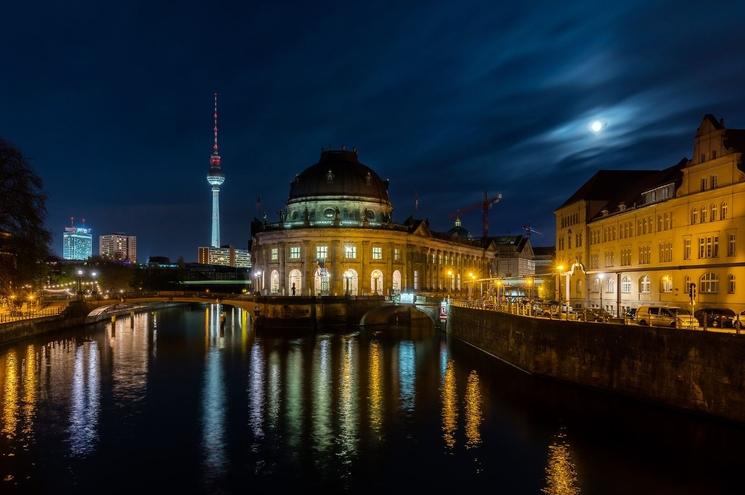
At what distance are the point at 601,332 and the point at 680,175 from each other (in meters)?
30.6

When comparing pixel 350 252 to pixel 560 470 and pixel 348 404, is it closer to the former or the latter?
pixel 348 404

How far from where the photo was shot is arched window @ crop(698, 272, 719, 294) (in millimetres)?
55328

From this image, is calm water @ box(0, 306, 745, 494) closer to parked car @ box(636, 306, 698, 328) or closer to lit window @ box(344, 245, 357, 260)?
parked car @ box(636, 306, 698, 328)

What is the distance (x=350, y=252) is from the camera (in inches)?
4828

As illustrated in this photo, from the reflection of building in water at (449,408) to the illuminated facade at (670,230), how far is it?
12.7 m

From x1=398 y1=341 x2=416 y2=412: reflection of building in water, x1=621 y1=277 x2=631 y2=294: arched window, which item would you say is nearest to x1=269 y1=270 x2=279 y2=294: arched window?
x1=398 y1=341 x2=416 y2=412: reflection of building in water

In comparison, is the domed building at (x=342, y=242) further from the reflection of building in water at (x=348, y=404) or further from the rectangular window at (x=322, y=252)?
the reflection of building in water at (x=348, y=404)

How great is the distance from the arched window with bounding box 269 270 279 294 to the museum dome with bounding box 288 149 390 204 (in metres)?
18.3

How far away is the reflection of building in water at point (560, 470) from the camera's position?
28.7 meters

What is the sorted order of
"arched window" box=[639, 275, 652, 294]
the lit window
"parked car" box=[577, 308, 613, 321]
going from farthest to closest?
the lit window → "arched window" box=[639, 275, 652, 294] → "parked car" box=[577, 308, 613, 321]

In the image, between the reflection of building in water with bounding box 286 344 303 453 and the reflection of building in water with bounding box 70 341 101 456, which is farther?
the reflection of building in water with bounding box 286 344 303 453

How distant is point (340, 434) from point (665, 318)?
21932 mm

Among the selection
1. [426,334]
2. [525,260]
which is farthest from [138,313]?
[525,260]

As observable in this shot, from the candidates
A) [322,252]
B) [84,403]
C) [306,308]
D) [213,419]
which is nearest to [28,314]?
[306,308]
